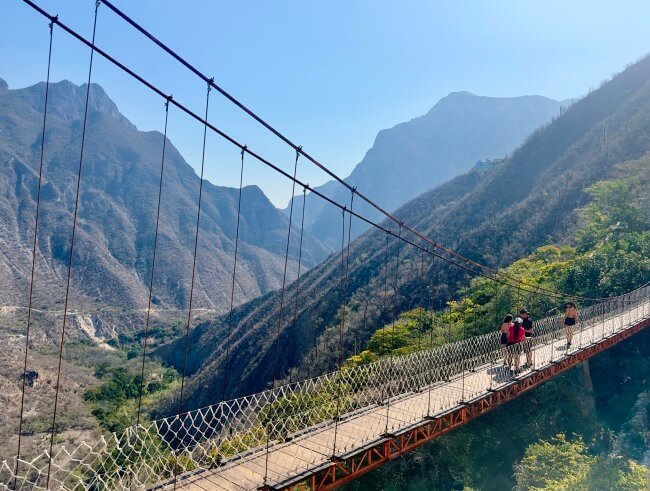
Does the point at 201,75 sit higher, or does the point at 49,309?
the point at 201,75

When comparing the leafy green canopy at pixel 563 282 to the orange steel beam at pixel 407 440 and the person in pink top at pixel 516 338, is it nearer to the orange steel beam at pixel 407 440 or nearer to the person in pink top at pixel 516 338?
the person in pink top at pixel 516 338

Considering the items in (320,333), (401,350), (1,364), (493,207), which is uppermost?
(493,207)

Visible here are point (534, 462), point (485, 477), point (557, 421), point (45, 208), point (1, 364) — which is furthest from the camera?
point (45, 208)

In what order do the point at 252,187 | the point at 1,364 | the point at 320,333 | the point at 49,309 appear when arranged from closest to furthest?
the point at 320,333
the point at 1,364
the point at 49,309
the point at 252,187

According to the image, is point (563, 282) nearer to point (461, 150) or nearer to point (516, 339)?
point (516, 339)

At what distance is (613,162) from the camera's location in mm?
33719

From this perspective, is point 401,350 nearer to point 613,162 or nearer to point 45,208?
point 613,162

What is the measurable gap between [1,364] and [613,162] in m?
45.3

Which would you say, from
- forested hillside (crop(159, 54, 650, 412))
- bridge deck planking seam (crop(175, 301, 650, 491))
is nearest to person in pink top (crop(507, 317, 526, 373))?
bridge deck planking seam (crop(175, 301, 650, 491))

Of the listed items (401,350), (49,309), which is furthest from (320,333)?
(49,309)

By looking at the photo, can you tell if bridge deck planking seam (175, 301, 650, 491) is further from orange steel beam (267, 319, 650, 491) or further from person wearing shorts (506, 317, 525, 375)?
person wearing shorts (506, 317, 525, 375)

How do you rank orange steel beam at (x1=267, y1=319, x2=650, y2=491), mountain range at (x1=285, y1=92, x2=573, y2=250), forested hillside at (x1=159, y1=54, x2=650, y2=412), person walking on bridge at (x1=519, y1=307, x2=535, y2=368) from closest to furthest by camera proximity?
orange steel beam at (x1=267, y1=319, x2=650, y2=491) < person walking on bridge at (x1=519, y1=307, x2=535, y2=368) < forested hillside at (x1=159, y1=54, x2=650, y2=412) < mountain range at (x1=285, y1=92, x2=573, y2=250)

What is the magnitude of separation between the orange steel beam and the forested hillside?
420 inches

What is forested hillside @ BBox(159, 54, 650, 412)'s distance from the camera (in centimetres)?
2933
